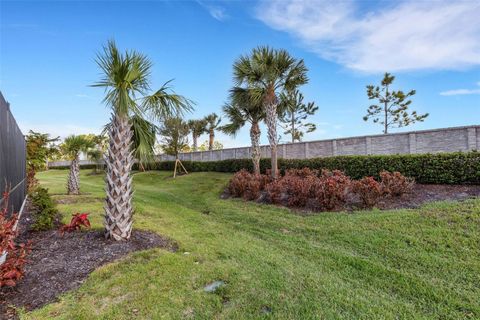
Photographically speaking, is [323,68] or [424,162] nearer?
[424,162]

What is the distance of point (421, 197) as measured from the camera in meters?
→ 7.04

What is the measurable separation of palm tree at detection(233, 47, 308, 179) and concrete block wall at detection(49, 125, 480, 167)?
3851 mm

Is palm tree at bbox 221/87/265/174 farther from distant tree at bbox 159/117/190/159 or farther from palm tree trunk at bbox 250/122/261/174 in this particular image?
distant tree at bbox 159/117/190/159

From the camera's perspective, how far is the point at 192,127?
84.8ft

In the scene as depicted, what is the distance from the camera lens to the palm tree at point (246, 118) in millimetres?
12312

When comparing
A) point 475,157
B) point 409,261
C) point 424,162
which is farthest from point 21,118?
point 475,157

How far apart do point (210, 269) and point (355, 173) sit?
8246 millimetres

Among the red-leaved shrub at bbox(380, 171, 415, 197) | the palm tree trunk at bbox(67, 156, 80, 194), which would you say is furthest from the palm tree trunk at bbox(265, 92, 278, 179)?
the palm tree trunk at bbox(67, 156, 80, 194)

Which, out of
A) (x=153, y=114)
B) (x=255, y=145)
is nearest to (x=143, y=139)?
(x=153, y=114)

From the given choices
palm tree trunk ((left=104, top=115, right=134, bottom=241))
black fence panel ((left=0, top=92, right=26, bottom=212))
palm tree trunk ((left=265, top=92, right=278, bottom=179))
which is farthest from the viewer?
palm tree trunk ((left=265, top=92, right=278, bottom=179))

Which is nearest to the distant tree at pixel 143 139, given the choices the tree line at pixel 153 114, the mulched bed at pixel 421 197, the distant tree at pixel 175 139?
the tree line at pixel 153 114

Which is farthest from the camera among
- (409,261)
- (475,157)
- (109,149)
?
(475,157)

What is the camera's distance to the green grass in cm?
262

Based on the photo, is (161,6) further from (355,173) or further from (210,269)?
(355,173)
